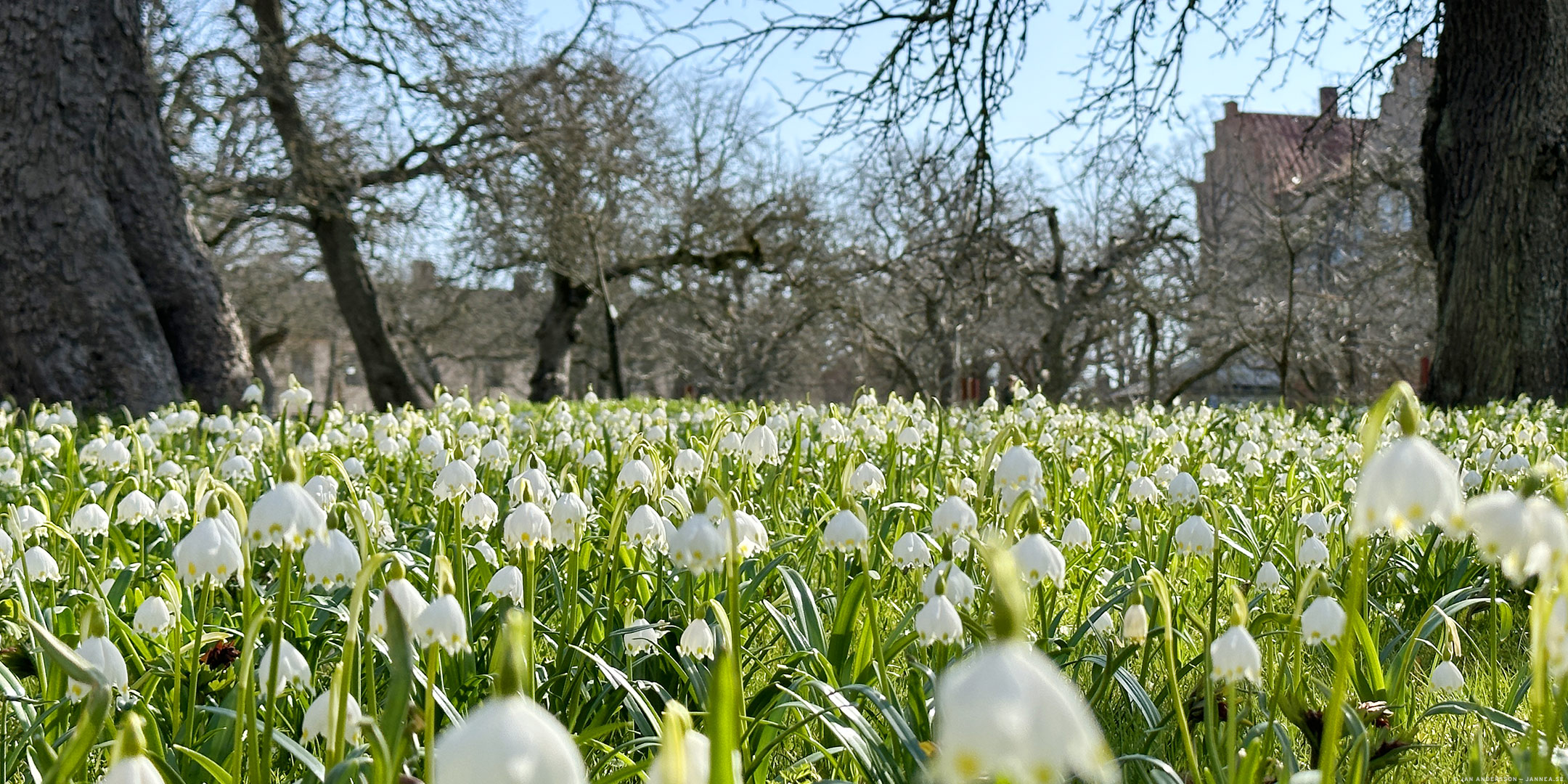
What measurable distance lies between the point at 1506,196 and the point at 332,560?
9.46 m

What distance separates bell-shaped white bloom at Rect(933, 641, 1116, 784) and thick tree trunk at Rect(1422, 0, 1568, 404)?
9.46 metres

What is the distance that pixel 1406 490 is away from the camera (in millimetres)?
1035

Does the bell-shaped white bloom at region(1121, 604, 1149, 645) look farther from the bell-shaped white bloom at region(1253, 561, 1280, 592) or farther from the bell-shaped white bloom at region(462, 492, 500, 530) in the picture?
the bell-shaped white bloom at region(462, 492, 500, 530)

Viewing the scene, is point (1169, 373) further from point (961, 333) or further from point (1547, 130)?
point (1547, 130)

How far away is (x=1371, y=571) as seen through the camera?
3045 mm

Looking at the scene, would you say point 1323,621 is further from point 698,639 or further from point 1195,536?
point 698,639

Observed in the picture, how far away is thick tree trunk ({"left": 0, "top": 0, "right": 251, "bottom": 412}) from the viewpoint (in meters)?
7.14

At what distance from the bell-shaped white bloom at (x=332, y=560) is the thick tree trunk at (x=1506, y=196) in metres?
9.21

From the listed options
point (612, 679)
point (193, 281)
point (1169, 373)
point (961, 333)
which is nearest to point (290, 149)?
point (193, 281)

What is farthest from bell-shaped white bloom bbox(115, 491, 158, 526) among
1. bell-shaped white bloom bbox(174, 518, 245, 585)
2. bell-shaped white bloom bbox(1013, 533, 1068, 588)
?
bell-shaped white bloom bbox(1013, 533, 1068, 588)

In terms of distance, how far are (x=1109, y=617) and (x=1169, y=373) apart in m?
26.4

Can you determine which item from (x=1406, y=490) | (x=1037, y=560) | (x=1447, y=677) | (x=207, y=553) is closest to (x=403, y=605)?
(x=207, y=553)

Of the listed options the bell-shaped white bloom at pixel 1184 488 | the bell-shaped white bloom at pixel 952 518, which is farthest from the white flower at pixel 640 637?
the bell-shaped white bloom at pixel 1184 488

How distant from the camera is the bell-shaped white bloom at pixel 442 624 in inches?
52.2
